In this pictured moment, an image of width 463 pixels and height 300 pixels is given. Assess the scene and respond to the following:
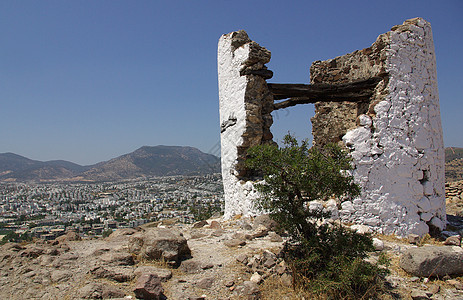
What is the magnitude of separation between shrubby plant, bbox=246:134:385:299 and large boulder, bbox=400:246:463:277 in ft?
2.83

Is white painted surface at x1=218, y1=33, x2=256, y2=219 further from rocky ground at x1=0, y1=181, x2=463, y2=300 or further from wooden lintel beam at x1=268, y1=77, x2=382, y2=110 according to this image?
rocky ground at x1=0, y1=181, x2=463, y2=300

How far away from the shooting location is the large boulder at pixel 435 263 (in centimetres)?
449

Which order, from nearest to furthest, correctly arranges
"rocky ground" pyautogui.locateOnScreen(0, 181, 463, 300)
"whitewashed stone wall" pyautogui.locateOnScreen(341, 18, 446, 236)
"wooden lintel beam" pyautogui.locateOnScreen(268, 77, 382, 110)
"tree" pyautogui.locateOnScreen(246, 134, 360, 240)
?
"rocky ground" pyautogui.locateOnScreen(0, 181, 463, 300) < "tree" pyautogui.locateOnScreen(246, 134, 360, 240) < "whitewashed stone wall" pyautogui.locateOnScreen(341, 18, 446, 236) < "wooden lintel beam" pyautogui.locateOnScreen(268, 77, 382, 110)

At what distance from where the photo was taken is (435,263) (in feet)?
14.7

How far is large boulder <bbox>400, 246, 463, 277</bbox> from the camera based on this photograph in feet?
14.7

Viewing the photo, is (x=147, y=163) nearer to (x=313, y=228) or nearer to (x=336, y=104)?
(x=336, y=104)

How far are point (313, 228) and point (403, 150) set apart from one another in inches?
138

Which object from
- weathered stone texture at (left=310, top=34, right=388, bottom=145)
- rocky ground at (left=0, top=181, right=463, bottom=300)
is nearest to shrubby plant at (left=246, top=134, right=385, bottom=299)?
rocky ground at (left=0, top=181, right=463, bottom=300)

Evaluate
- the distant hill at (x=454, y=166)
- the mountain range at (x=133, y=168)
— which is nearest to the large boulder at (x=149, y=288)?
the distant hill at (x=454, y=166)

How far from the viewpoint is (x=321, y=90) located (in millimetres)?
8086

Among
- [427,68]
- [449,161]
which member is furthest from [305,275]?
[449,161]

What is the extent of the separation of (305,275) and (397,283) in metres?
1.43

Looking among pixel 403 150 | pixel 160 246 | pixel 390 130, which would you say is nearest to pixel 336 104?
pixel 390 130

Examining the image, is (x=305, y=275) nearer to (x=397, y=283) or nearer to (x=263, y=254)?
(x=263, y=254)
